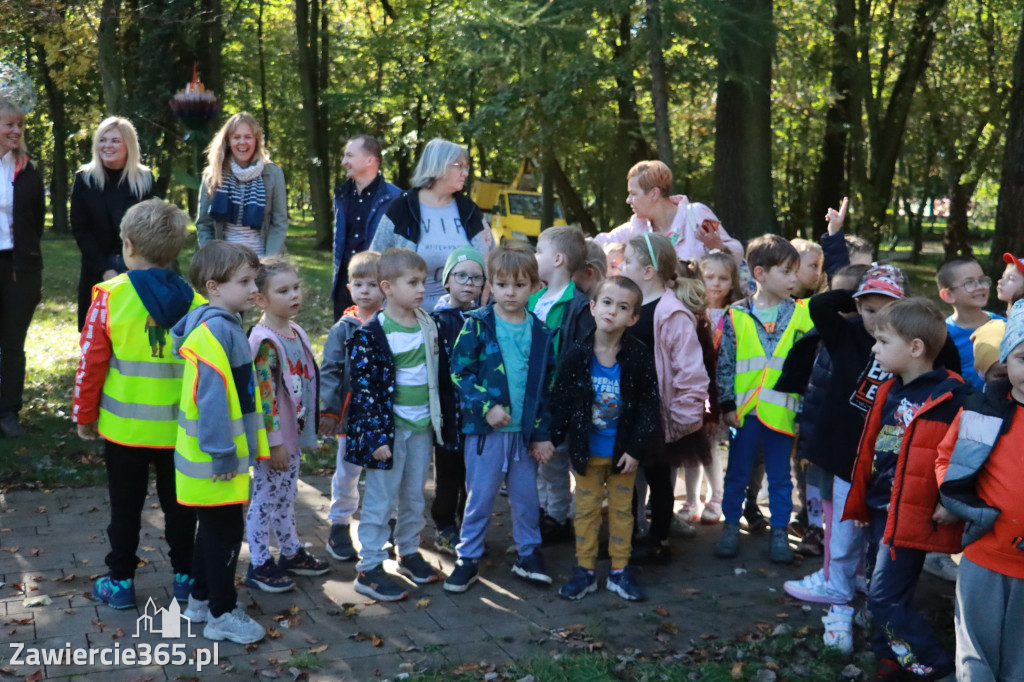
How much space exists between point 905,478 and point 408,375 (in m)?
2.47

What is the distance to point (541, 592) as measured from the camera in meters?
5.21

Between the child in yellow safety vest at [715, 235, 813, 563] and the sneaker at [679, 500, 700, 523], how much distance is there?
649mm

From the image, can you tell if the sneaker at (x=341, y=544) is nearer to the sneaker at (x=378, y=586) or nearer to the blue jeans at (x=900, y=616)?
the sneaker at (x=378, y=586)

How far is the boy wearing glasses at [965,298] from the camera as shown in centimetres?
546

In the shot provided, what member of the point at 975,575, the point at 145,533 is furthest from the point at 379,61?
the point at 975,575

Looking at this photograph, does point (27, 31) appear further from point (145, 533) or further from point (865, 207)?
point (865, 207)

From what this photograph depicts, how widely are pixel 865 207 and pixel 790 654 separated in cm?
1789

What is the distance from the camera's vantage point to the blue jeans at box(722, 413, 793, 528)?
227 inches

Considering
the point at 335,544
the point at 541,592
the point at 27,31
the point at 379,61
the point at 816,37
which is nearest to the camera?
the point at 541,592

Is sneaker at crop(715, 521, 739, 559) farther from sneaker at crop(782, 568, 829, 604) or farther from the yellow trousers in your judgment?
Answer: the yellow trousers

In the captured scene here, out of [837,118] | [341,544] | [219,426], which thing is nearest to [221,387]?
[219,426]

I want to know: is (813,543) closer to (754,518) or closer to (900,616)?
(754,518)

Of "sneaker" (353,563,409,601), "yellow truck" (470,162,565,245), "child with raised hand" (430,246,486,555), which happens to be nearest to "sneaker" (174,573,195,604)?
"sneaker" (353,563,409,601)

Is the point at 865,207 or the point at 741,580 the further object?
the point at 865,207
